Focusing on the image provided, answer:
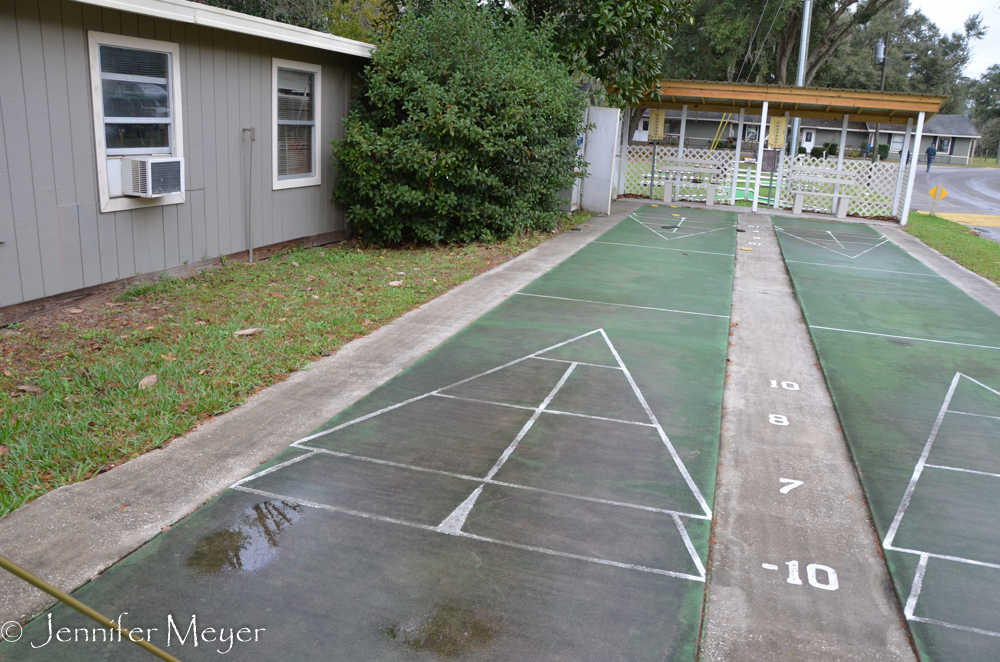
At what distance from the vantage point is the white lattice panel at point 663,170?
20.3m

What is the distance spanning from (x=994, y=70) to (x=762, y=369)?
9305 centimetres

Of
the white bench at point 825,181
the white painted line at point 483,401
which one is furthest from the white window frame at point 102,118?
the white bench at point 825,181

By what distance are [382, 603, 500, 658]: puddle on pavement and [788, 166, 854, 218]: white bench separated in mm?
18073

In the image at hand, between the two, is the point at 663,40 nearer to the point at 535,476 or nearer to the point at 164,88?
the point at 164,88

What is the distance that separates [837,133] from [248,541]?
64.5 meters

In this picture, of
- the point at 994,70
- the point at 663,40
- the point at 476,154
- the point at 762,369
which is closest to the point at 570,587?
the point at 762,369

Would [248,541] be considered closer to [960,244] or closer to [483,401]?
[483,401]

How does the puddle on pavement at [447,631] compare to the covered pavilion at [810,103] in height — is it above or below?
below

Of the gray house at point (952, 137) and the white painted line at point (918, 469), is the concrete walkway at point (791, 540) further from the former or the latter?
the gray house at point (952, 137)

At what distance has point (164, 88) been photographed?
811cm

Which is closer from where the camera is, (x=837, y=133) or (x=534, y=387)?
(x=534, y=387)

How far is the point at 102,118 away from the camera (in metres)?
7.36

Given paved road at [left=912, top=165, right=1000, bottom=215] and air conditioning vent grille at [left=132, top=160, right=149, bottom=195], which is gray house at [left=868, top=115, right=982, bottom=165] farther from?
air conditioning vent grille at [left=132, top=160, right=149, bottom=195]

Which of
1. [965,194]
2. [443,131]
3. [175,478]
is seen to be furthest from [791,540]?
[965,194]
